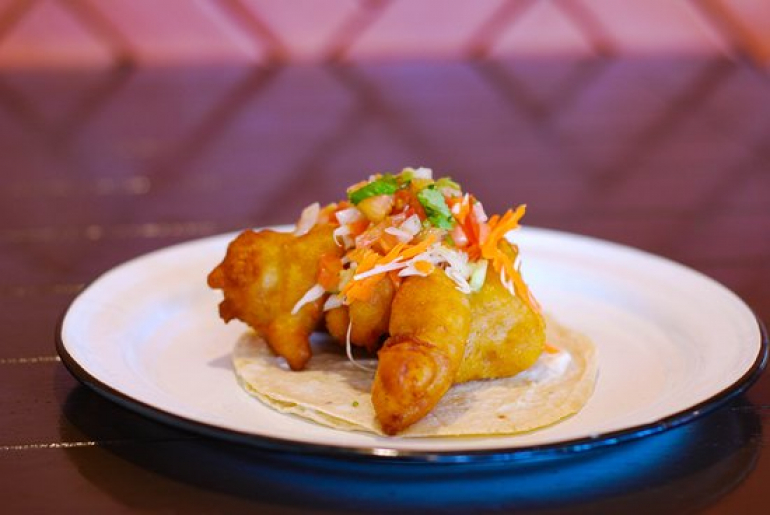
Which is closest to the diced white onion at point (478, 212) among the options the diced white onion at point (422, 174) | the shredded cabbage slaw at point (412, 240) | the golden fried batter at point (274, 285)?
the shredded cabbage slaw at point (412, 240)

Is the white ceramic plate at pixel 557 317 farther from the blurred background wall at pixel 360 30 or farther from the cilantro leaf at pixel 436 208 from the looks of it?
the blurred background wall at pixel 360 30

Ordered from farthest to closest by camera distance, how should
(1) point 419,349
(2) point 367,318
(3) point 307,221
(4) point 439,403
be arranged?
1. (3) point 307,221
2. (2) point 367,318
3. (4) point 439,403
4. (1) point 419,349

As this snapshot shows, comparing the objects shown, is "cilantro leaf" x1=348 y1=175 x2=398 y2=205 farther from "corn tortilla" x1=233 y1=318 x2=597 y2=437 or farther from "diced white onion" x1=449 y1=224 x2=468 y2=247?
"corn tortilla" x1=233 y1=318 x2=597 y2=437

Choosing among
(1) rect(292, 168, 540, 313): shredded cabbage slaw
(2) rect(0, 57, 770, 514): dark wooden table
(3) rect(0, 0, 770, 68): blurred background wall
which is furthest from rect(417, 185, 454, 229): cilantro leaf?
(3) rect(0, 0, 770, 68): blurred background wall

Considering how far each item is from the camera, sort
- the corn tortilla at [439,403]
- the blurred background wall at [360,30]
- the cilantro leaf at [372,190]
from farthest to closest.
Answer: the blurred background wall at [360,30] < the cilantro leaf at [372,190] < the corn tortilla at [439,403]

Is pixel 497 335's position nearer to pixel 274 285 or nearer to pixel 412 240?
pixel 412 240

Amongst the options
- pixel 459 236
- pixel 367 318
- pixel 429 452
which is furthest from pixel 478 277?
pixel 429 452

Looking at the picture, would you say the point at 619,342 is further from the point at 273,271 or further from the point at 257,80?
the point at 257,80

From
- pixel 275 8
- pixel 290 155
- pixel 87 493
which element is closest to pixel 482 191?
pixel 290 155
